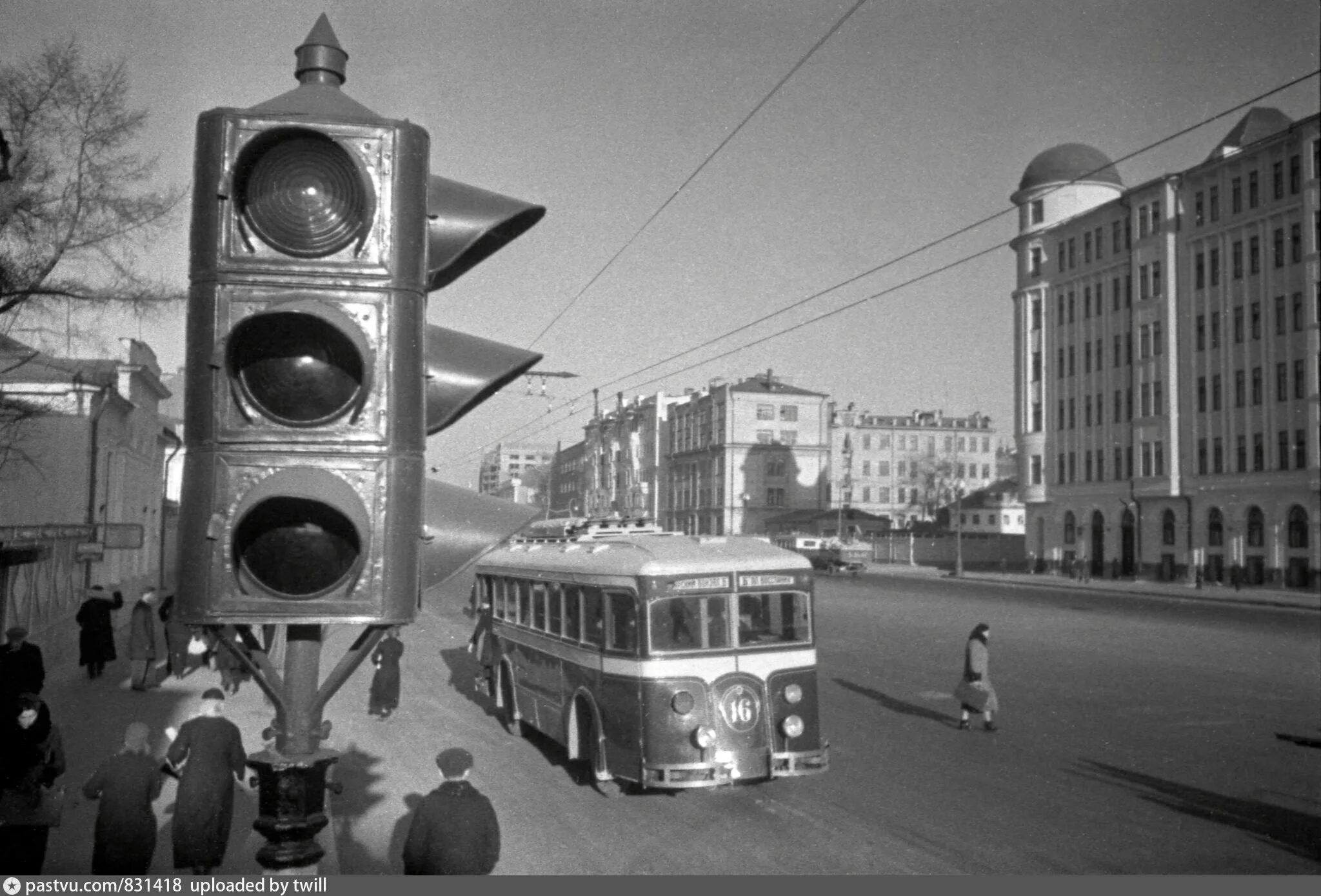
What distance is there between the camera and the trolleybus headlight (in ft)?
33.9

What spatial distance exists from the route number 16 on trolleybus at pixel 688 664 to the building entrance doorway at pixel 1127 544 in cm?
5287

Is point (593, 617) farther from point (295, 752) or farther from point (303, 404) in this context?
point (303, 404)

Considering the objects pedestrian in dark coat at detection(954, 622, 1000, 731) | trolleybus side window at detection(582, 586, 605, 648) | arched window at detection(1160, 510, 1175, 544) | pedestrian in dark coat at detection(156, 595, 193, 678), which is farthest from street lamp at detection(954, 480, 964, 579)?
trolleybus side window at detection(582, 586, 605, 648)

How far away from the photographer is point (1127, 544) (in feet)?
194

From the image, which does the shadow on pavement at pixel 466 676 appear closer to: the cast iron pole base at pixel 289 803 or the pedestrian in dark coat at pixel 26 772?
the pedestrian in dark coat at pixel 26 772

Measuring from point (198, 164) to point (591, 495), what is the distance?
257 feet

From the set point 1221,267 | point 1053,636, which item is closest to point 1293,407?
point 1221,267

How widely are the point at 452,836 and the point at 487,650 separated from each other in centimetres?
1076

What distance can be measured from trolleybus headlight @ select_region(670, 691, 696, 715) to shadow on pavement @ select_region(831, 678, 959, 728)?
5946 millimetres

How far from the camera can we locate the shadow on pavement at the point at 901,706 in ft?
50.6

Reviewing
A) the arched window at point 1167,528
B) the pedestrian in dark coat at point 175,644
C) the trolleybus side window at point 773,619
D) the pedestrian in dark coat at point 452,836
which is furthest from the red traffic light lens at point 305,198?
the arched window at point 1167,528

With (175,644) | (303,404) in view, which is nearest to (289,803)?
(303,404)

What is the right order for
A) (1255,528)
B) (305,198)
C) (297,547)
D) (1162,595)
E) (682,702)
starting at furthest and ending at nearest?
1. (1255,528)
2. (1162,595)
3. (682,702)
4. (305,198)
5. (297,547)

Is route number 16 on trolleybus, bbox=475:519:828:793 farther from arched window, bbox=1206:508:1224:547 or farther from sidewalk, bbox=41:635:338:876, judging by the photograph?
arched window, bbox=1206:508:1224:547
